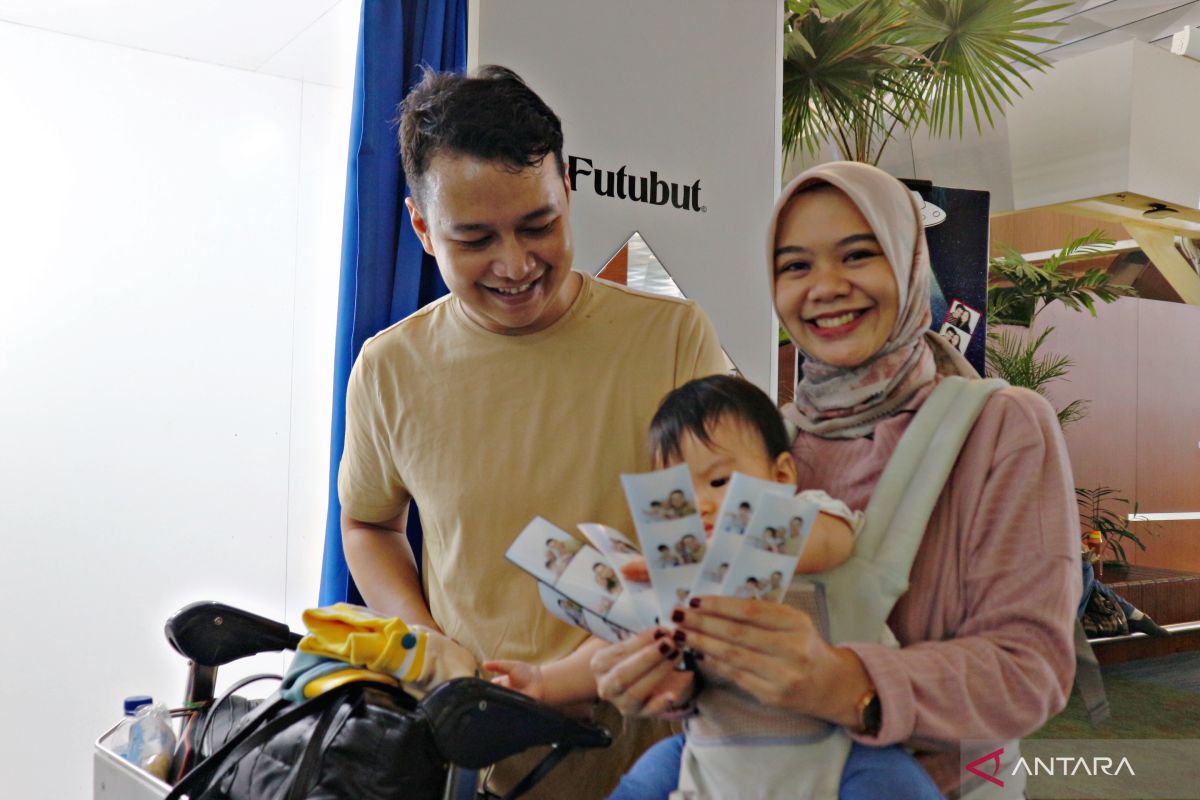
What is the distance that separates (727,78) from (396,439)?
67.4 inches

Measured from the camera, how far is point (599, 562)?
101 centimetres

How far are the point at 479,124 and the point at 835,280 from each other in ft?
1.96

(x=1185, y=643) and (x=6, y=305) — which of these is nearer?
(x=6, y=305)

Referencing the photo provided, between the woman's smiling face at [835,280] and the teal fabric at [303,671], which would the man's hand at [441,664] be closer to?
the teal fabric at [303,671]

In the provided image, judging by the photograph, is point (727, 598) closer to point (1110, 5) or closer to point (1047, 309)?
point (1110, 5)

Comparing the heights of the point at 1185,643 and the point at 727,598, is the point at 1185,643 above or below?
below

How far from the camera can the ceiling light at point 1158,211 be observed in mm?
6558

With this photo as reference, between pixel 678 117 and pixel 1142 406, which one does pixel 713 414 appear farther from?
pixel 1142 406

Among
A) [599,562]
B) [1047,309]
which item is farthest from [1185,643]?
[599,562]

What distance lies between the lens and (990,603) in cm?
90

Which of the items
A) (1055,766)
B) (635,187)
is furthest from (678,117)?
(1055,766)

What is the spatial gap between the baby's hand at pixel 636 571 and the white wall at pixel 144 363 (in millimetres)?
2927

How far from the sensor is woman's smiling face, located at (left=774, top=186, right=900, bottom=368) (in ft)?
3.18

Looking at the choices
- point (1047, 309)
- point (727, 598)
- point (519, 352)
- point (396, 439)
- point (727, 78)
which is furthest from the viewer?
point (1047, 309)
